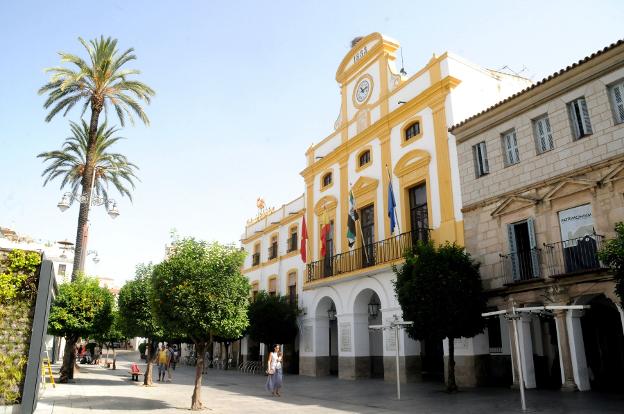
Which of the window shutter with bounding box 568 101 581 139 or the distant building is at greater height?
the distant building

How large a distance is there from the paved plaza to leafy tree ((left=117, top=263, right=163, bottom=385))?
235 cm

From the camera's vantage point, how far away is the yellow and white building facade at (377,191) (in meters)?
18.7

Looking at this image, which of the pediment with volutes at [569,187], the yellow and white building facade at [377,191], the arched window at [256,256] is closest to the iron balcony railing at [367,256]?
the yellow and white building facade at [377,191]

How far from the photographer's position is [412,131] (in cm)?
2047

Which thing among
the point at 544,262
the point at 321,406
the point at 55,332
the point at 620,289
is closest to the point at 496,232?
the point at 544,262

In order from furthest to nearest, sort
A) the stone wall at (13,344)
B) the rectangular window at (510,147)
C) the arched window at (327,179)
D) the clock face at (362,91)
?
the arched window at (327,179) → the clock face at (362,91) → the rectangular window at (510,147) → the stone wall at (13,344)

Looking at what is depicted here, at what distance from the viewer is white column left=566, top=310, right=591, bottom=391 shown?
13156 millimetres

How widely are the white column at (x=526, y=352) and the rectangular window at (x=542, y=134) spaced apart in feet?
17.5

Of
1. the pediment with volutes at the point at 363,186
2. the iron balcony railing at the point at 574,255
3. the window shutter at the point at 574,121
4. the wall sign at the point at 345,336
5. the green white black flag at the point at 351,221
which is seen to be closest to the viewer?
the iron balcony railing at the point at 574,255

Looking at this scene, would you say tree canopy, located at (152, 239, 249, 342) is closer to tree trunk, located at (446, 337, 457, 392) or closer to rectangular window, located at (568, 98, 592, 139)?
tree trunk, located at (446, 337, 457, 392)

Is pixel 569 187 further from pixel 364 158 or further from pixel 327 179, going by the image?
pixel 327 179

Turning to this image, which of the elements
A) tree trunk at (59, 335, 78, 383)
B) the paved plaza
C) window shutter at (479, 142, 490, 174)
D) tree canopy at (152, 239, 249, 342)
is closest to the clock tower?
window shutter at (479, 142, 490, 174)

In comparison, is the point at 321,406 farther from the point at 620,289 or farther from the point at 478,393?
the point at 620,289

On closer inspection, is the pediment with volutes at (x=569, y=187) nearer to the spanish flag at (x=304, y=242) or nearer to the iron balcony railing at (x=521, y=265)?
the iron balcony railing at (x=521, y=265)
